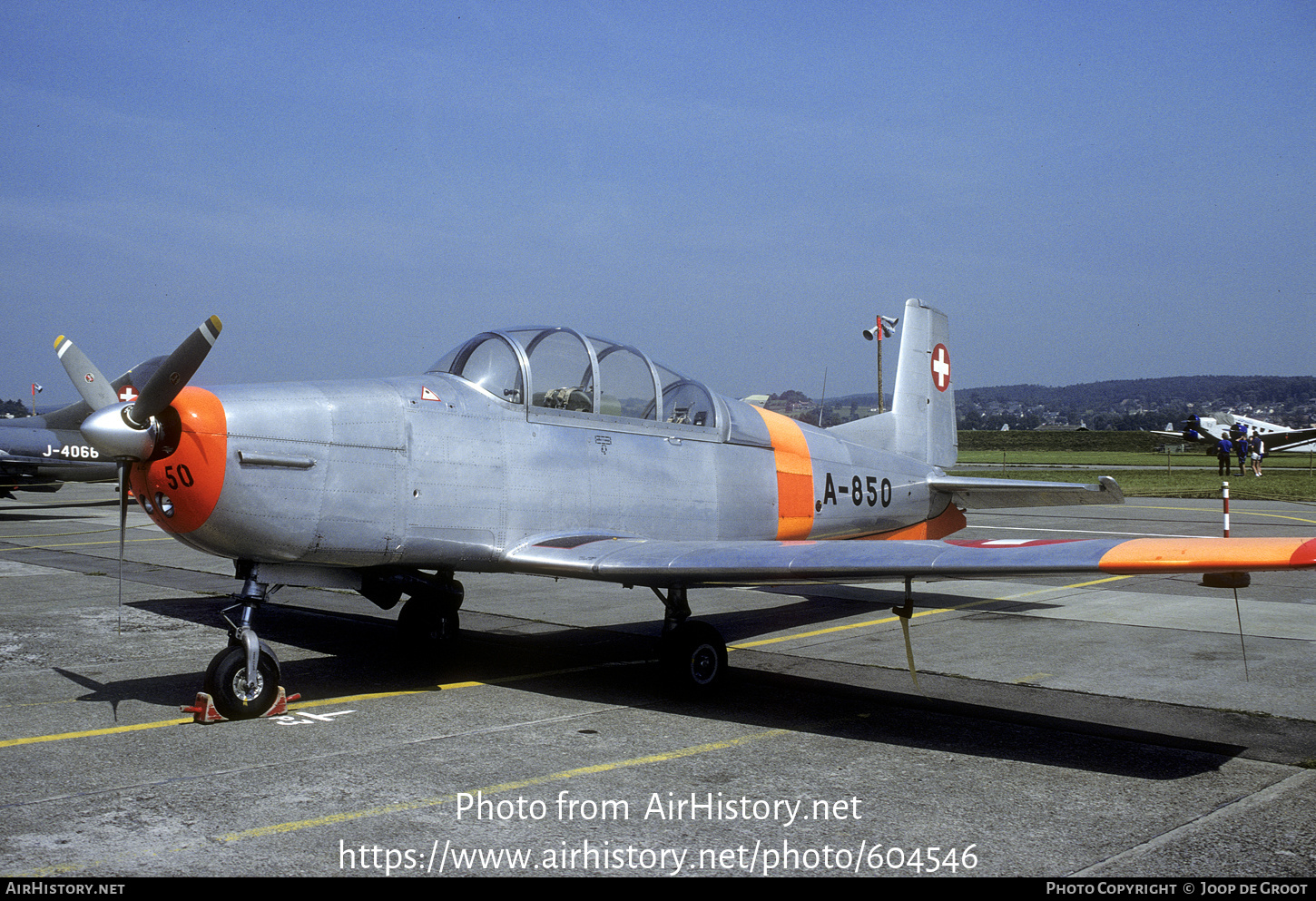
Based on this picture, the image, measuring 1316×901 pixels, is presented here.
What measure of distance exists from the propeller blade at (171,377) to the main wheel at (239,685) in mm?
1461

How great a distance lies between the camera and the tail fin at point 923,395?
1126 centimetres

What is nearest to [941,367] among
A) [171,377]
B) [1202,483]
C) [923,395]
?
[923,395]

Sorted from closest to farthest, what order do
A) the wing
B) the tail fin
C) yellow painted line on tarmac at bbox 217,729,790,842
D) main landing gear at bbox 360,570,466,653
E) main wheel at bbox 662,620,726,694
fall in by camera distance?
yellow painted line on tarmac at bbox 217,729,790,842 < the wing < main wheel at bbox 662,620,726,694 < main landing gear at bbox 360,570,466,653 < the tail fin

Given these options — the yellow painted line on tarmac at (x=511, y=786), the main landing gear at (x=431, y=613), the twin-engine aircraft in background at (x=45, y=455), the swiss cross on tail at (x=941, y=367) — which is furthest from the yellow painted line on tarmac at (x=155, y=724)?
the twin-engine aircraft in background at (x=45, y=455)

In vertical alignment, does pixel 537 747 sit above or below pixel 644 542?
below

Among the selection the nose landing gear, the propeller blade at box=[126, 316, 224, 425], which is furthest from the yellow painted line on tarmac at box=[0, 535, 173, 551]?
the propeller blade at box=[126, 316, 224, 425]

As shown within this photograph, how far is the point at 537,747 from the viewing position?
18.0ft

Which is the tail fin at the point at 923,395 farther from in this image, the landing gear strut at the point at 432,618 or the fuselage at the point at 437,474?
the landing gear strut at the point at 432,618

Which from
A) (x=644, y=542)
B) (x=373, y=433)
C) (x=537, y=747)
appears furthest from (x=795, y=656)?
(x=373, y=433)

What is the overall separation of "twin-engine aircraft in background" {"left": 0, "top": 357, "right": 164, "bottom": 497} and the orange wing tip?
25.1 m

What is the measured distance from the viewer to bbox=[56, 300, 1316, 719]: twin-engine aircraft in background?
575 centimetres

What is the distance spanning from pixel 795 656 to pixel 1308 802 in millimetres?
4097

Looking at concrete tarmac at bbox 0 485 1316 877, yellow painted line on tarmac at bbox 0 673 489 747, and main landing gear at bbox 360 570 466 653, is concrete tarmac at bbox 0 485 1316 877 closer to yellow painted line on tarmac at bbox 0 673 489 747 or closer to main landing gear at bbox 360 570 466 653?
yellow painted line on tarmac at bbox 0 673 489 747

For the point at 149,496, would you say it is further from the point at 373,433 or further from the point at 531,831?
the point at 531,831
